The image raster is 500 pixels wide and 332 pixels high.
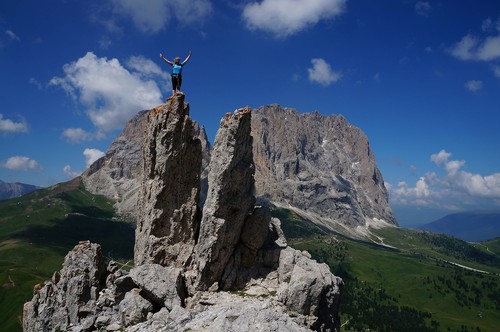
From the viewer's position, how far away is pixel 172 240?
50.5 metres

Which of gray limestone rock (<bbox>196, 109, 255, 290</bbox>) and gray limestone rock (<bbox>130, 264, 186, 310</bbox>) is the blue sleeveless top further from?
gray limestone rock (<bbox>130, 264, 186, 310</bbox>)

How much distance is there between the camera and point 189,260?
49688 millimetres

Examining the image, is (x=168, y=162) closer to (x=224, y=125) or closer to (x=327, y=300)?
(x=224, y=125)

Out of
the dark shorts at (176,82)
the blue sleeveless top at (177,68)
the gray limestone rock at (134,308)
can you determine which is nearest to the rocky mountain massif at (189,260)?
the gray limestone rock at (134,308)

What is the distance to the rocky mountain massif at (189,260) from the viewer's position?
43375 mm

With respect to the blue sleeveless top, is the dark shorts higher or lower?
lower

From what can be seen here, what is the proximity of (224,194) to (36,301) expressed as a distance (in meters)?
32.1

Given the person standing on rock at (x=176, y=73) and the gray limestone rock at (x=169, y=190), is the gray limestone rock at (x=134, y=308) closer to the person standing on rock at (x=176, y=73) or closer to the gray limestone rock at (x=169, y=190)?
the gray limestone rock at (x=169, y=190)

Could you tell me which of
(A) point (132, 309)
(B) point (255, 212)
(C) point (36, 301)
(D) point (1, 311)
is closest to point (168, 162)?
(B) point (255, 212)

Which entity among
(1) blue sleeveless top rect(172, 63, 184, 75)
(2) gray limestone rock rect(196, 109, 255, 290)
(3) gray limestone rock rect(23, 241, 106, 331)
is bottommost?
(3) gray limestone rock rect(23, 241, 106, 331)

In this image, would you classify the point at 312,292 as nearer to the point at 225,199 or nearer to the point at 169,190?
the point at 225,199

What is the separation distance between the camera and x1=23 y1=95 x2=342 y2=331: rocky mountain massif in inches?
1708

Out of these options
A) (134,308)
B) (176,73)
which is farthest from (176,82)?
(134,308)

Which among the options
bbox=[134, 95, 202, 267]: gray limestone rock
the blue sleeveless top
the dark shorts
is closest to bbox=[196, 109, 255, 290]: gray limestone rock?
bbox=[134, 95, 202, 267]: gray limestone rock
